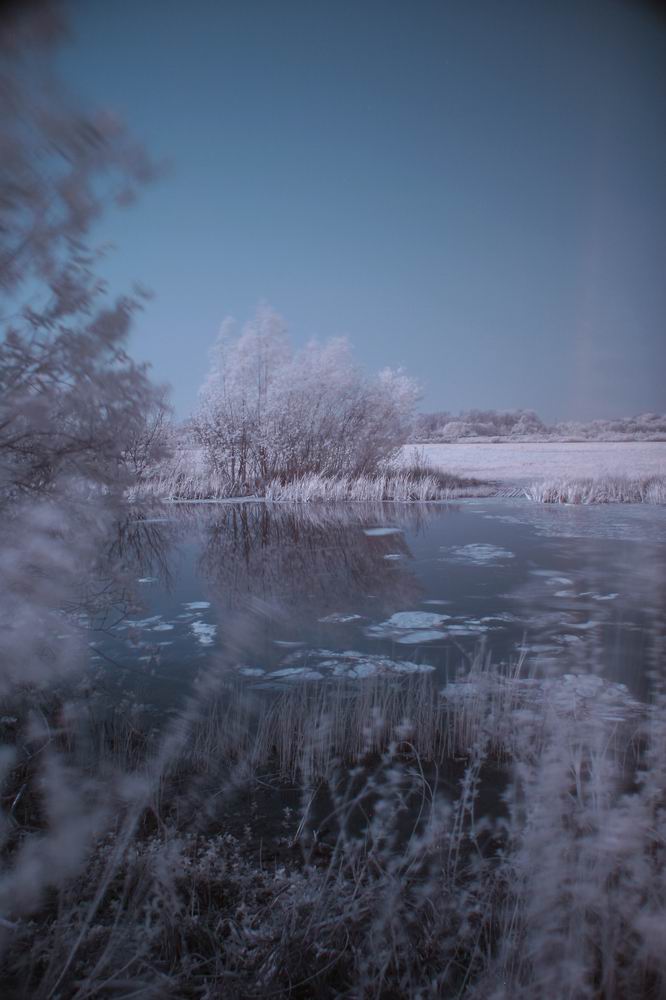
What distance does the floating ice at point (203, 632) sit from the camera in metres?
3.30

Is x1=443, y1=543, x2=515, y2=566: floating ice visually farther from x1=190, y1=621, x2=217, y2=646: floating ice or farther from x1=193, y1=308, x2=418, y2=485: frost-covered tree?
x1=193, y1=308, x2=418, y2=485: frost-covered tree

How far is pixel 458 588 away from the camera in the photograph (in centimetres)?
445

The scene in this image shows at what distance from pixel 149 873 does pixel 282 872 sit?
0.31 metres

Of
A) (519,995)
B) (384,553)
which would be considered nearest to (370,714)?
(519,995)

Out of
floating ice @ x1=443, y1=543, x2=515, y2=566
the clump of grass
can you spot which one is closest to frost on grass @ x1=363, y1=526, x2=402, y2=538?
floating ice @ x1=443, y1=543, x2=515, y2=566

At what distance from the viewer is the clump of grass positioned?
10094 mm

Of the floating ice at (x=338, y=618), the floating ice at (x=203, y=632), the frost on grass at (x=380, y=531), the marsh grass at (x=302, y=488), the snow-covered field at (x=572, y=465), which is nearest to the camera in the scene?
the floating ice at (x=203, y=632)

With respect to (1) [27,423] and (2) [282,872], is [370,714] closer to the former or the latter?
(2) [282,872]

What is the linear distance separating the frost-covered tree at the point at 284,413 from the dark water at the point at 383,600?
419 centimetres

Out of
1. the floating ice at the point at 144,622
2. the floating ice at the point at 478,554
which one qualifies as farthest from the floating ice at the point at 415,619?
the floating ice at the point at 478,554

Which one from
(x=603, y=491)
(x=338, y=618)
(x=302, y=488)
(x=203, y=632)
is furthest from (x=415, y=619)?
(x=603, y=491)

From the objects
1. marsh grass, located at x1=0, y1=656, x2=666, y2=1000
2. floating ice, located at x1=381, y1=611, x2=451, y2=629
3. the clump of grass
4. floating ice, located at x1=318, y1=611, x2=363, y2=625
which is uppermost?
the clump of grass

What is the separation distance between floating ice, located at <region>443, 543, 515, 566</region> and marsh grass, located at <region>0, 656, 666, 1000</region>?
3.26 metres

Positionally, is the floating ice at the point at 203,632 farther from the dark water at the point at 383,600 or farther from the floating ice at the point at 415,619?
the floating ice at the point at 415,619
